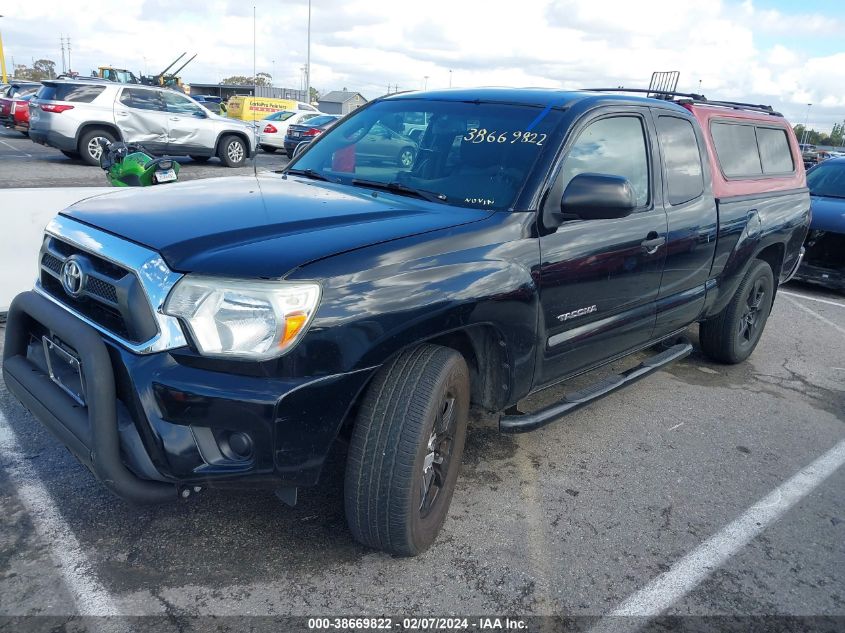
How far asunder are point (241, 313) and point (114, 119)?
14667mm

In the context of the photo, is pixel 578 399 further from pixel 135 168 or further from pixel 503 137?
pixel 135 168

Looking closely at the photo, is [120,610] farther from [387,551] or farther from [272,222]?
[272,222]

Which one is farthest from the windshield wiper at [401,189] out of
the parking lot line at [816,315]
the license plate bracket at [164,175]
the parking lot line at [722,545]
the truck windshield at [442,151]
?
the parking lot line at [816,315]

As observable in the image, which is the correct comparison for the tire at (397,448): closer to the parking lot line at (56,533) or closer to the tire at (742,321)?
the parking lot line at (56,533)

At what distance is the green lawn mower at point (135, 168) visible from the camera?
6816mm

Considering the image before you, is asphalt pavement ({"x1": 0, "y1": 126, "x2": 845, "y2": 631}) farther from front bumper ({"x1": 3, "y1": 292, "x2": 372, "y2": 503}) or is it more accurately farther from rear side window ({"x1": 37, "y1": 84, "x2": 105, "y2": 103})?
rear side window ({"x1": 37, "y1": 84, "x2": 105, "y2": 103})

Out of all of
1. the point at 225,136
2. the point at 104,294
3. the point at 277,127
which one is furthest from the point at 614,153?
the point at 277,127

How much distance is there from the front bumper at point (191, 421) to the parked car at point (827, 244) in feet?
25.0

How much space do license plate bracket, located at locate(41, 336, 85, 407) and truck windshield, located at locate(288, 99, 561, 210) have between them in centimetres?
156

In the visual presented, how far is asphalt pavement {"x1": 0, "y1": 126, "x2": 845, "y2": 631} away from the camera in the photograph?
8.51 feet

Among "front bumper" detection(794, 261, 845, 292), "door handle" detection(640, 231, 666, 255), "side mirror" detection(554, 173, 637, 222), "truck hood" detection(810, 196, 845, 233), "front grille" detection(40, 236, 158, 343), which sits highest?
"side mirror" detection(554, 173, 637, 222)

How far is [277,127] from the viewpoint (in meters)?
22.3

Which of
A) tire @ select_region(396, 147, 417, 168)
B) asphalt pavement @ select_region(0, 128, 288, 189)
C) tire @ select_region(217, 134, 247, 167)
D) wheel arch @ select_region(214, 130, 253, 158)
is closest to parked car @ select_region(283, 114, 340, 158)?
asphalt pavement @ select_region(0, 128, 288, 189)

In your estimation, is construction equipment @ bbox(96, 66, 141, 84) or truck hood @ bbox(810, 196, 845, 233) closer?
truck hood @ bbox(810, 196, 845, 233)
